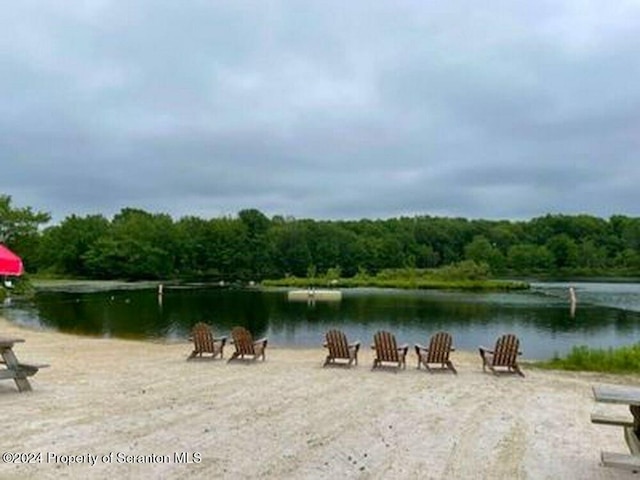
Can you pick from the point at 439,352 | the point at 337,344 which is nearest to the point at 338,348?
the point at 337,344

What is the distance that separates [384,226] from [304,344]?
112 metres

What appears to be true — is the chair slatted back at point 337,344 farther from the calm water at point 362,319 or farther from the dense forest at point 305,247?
the dense forest at point 305,247

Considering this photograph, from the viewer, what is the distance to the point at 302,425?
26.6 feet

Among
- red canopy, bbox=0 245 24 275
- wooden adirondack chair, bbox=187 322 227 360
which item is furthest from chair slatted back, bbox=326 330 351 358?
red canopy, bbox=0 245 24 275

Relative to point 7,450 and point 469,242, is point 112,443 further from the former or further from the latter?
point 469,242

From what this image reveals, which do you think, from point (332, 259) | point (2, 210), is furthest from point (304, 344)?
point (332, 259)

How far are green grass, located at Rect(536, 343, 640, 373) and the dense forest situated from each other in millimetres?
86419

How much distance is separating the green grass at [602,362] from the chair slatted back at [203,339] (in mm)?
8345

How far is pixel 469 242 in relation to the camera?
426ft

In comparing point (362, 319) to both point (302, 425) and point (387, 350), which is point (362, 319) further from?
point (302, 425)

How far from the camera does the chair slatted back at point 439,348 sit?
544 inches

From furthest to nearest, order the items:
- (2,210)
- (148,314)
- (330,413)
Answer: (2,210) → (148,314) → (330,413)

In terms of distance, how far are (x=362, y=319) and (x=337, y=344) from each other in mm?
20184

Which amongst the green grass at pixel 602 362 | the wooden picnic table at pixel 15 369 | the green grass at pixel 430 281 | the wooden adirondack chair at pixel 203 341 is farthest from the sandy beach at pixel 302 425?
the green grass at pixel 430 281
